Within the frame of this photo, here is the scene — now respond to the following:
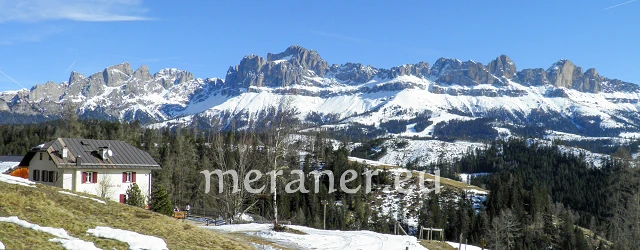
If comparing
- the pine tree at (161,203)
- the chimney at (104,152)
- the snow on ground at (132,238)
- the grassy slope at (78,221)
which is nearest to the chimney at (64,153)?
the chimney at (104,152)

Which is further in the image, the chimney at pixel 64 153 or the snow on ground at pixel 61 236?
the chimney at pixel 64 153

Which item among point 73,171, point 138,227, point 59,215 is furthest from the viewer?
point 73,171

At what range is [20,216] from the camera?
55.3 feet

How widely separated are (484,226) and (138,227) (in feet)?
335

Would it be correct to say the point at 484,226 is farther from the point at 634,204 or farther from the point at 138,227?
the point at 138,227

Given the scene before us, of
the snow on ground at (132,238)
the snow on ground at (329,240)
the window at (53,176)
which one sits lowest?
the snow on ground at (329,240)

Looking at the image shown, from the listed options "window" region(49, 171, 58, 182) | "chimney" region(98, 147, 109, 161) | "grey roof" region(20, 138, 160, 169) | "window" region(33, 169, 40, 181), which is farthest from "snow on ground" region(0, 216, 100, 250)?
"window" region(33, 169, 40, 181)

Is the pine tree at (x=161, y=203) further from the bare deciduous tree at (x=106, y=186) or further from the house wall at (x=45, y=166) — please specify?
the house wall at (x=45, y=166)

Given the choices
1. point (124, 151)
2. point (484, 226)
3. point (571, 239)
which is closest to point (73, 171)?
point (124, 151)

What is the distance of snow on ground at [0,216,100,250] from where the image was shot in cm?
1481

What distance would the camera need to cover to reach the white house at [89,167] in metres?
49.9

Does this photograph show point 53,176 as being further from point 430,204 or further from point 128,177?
point 430,204

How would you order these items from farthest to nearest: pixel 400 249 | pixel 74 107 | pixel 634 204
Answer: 1. pixel 74 107
2. pixel 634 204
3. pixel 400 249

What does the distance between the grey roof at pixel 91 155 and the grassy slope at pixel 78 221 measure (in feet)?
93.0
